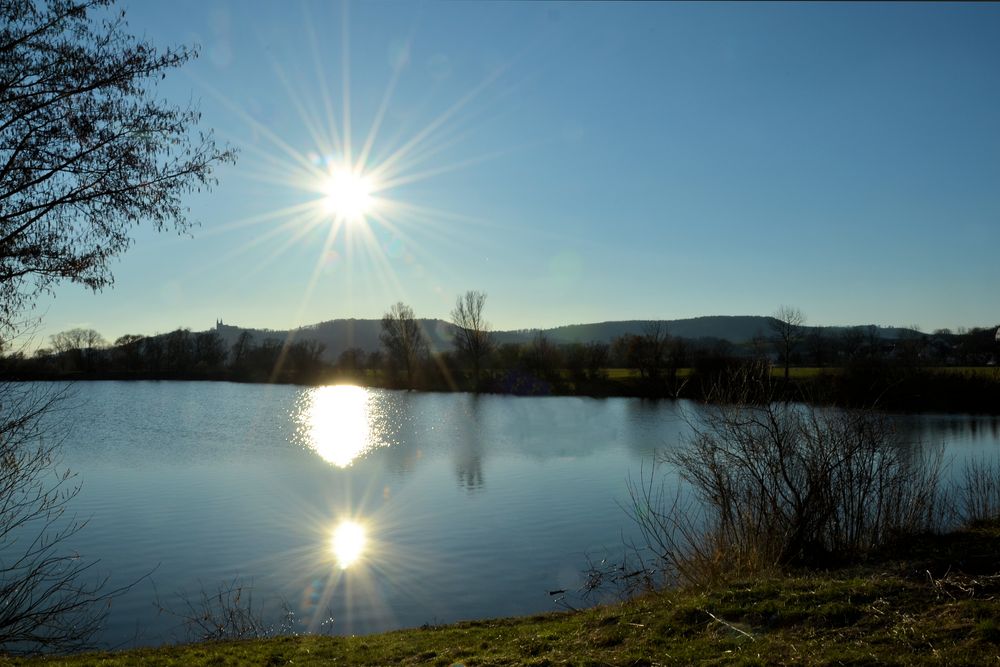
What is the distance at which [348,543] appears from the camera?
16656mm

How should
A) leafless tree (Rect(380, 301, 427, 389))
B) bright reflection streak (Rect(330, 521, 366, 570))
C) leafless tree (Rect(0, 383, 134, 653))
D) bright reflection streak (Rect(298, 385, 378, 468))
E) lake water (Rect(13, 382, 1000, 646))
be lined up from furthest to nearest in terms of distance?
1. leafless tree (Rect(380, 301, 427, 389))
2. bright reflection streak (Rect(298, 385, 378, 468))
3. bright reflection streak (Rect(330, 521, 366, 570))
4. lake water (Rect(13, 382, 1000, 646))
5. leafless tree (Rect(0, 383, 134, 653))

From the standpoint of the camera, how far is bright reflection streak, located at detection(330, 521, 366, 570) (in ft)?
50.1

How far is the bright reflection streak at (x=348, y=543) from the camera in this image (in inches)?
601

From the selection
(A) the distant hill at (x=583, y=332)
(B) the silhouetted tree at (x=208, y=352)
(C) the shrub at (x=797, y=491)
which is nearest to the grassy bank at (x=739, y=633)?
(C) the shrub at (x=797, y=491)

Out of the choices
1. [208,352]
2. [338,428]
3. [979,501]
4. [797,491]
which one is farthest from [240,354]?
[797,491]

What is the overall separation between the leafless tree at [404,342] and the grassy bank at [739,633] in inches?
2864

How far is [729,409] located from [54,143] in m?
11.5

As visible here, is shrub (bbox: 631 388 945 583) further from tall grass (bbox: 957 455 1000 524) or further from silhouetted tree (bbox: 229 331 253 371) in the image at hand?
silhouetted tree (bbox: 229 331 253 371)

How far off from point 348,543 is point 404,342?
2643 inches

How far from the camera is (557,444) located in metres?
33.8

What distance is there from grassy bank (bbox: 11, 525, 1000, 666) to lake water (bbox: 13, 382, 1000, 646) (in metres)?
2.35

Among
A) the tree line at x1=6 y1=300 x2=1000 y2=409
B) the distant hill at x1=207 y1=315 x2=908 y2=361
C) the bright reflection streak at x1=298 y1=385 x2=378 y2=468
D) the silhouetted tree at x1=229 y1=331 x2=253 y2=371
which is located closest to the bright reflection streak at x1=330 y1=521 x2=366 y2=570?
the bright reflection streak at x1=298 y1=385 x2=378 y2=468

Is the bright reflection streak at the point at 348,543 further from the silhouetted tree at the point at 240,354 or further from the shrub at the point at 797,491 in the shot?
the silhouetted tree at the point at 240,354

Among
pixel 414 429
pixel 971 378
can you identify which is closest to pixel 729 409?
pixel 414 429
